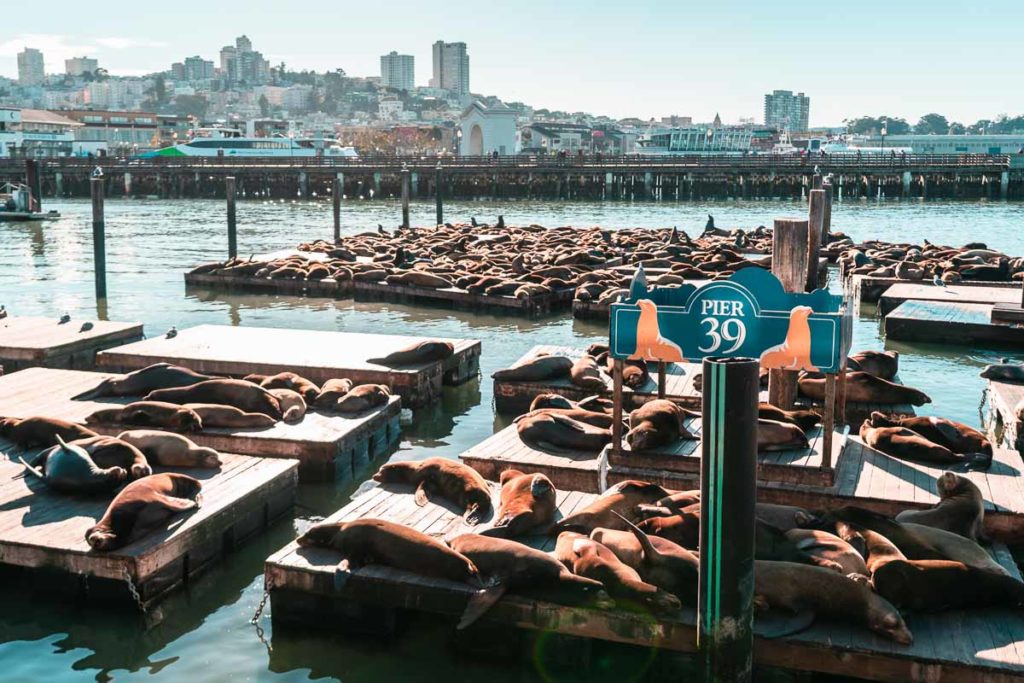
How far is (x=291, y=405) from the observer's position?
8820mm

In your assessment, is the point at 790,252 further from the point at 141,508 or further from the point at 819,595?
the point at 141,508

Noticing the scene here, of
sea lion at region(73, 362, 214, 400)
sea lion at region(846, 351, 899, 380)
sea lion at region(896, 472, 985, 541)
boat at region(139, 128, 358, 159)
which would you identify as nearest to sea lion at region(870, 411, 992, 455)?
sea lion at region(896, 472, 985, 541)

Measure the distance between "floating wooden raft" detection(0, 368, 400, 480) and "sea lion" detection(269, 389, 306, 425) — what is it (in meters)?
0.06

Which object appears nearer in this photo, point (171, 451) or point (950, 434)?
point (171, 451)

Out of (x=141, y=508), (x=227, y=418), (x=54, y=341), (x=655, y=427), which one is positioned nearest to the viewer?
(x=141, y=508)

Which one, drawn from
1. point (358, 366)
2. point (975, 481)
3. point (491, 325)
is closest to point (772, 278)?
point (975, 481)

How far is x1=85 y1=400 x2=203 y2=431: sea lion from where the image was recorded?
27.0 feet

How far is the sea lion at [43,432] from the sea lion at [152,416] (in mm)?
609

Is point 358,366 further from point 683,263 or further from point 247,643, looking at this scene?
point 683,263

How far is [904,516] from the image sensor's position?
5.96 meters

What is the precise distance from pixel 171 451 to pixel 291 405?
1712 mm

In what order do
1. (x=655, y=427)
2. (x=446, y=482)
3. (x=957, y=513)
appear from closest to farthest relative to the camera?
(x=957, y=513)
(x=446, y=482)
(x=655, y=427)

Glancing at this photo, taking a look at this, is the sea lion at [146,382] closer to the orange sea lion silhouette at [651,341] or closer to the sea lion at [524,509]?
the sea lion at [524,509]

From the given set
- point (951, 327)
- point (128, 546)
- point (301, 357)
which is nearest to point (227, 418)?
point (128, 546)
